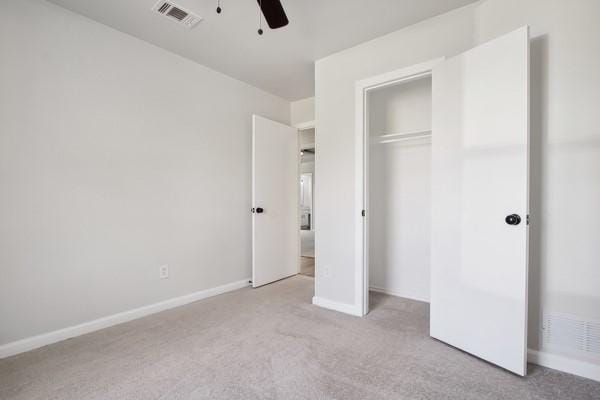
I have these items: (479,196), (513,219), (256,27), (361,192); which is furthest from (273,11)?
(513,219)

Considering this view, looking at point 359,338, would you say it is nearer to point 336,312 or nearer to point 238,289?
point 336,312

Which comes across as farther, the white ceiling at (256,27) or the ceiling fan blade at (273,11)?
the white ceiling at (256,27)

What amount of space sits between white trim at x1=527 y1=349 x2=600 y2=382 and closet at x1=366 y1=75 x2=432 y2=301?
1219mm

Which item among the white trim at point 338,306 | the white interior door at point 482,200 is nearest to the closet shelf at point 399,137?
the white interior door at point 482,200

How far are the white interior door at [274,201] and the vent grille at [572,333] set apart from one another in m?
2.66

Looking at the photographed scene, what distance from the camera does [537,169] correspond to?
6.05 feet

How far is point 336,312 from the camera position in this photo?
8.92ft

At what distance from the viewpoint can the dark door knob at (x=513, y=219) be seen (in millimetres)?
1684

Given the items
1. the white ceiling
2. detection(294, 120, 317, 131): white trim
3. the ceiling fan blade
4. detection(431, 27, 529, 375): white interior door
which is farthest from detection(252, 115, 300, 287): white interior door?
detection(431, 27, 529, 375): white interior door

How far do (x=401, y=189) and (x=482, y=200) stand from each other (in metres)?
1.41

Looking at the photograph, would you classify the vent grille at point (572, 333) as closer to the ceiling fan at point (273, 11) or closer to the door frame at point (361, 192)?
the door frame at point (361, 192)

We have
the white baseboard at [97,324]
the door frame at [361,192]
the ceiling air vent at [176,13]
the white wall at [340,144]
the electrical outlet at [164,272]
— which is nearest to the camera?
the white baseboard at [97,324]

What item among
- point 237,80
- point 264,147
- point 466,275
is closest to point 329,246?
point 466,275

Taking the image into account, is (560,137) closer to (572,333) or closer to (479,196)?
(479,196)
